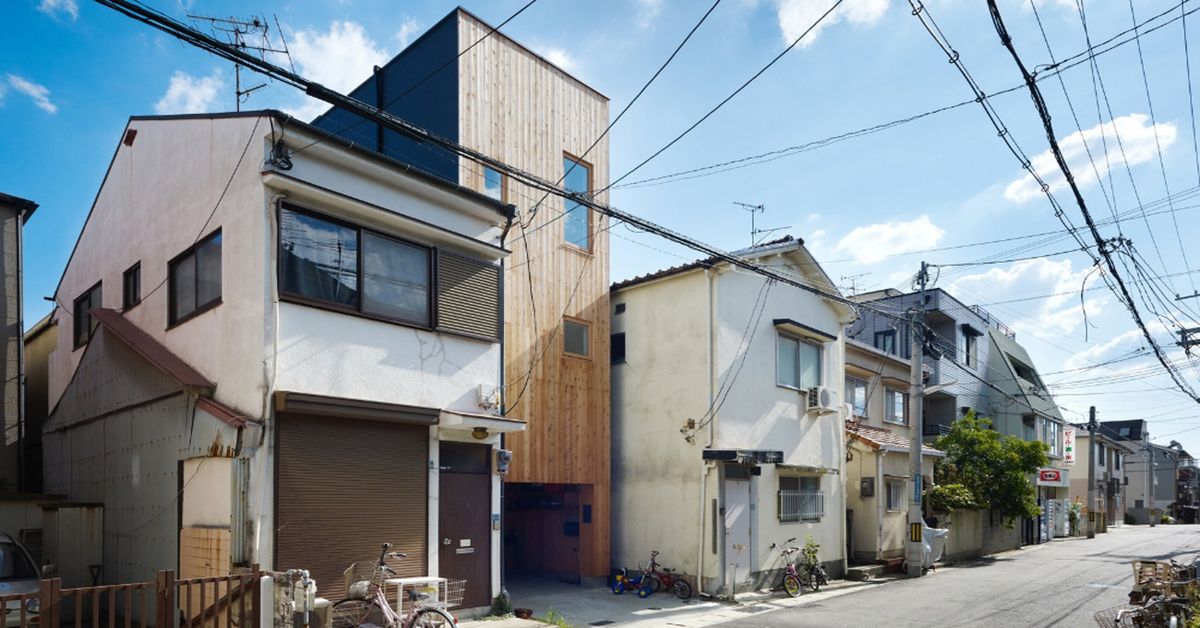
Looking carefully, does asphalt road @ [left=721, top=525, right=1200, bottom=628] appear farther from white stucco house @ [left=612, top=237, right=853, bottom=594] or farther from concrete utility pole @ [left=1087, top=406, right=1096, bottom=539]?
concrete utility pole @ [left=1087, top=406, right=1096, bottom=539]

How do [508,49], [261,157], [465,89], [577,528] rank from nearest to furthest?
[261,157] → [465,89] → [508,49] → [577,528]

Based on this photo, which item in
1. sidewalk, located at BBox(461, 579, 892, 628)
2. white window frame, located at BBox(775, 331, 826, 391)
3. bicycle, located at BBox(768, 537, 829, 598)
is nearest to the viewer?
sidewalk, located at BBox(461, 579, 892, 628)

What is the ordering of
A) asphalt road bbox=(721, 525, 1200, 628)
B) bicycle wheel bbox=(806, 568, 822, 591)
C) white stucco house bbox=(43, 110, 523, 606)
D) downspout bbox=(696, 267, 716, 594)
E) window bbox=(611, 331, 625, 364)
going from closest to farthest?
1. white stucco house bbox=(43, 110, 523, 606)
2. asphalt road bbox=(721, 525, 1200, 628)
3. downspout bbox=(696, 267, 716, 594)
4. bicycle wheel bbox=(806, 568, 822, 591)
5. window bbox=(611, 331, 625, 364)

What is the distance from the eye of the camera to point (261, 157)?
976 centimetres

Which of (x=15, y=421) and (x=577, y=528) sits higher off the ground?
(x=15, y=421)

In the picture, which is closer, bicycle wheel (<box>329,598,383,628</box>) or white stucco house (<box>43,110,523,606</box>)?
bicycle wheel (<box>329,598,383,628</box>)

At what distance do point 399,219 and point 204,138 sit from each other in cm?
332

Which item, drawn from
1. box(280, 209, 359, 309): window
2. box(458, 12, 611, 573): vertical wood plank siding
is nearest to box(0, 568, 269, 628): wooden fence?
box(280, 209, 359, 309): window

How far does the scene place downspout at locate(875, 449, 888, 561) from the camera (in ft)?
68.4

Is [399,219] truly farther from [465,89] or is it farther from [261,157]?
[465,89]

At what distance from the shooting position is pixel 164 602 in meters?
7.13

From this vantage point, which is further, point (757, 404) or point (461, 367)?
point (757, 404)

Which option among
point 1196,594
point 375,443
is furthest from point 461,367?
point 1196,594

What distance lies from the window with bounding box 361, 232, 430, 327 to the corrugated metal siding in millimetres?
252
